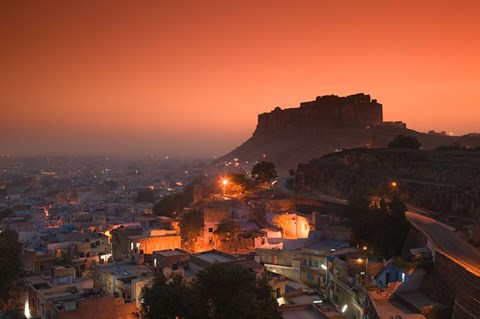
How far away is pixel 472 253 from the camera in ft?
61.5

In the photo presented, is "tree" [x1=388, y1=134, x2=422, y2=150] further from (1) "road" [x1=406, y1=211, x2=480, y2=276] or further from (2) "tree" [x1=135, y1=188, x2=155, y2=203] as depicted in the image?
(2) "tree" [x1=135, y1=188, x2=155, y2=203]

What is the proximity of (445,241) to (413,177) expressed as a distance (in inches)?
565

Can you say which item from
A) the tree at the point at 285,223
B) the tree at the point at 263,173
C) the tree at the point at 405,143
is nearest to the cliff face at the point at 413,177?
the tree at the point at 263,173

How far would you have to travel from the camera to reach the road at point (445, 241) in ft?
57.4

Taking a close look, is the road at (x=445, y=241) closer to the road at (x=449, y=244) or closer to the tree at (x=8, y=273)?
the road at (x=449, y=244)

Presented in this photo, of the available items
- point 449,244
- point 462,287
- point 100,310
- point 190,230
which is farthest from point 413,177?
point 100,310

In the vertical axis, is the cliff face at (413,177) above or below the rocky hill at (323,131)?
below

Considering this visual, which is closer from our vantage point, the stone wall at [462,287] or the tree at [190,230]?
the stone wall at [462,287]

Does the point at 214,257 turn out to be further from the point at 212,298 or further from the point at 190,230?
the point at 190,230

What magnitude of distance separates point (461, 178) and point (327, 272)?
13.7m

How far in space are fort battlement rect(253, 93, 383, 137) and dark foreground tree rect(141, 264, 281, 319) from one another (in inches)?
3115

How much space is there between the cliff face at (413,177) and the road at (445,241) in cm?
141

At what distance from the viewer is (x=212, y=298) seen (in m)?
14.7

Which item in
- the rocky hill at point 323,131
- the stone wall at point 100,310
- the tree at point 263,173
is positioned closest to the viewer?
the stone wall at point 100,310
